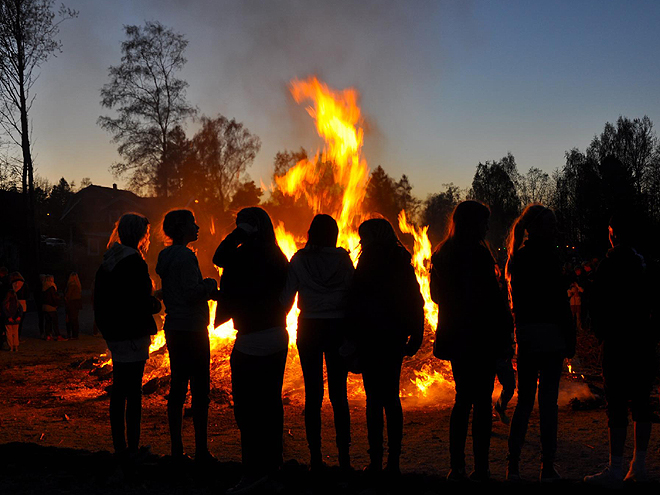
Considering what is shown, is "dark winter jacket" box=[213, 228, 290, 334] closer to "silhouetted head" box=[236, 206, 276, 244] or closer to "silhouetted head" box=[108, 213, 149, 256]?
"silhouetted head" box=[236, 206, 276, 244]

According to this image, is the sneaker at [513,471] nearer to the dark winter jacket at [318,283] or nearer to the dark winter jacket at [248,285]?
the dark winter jacket at [318,283]

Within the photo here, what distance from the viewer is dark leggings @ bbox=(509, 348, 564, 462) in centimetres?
438

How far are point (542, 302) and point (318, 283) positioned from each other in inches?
67.3

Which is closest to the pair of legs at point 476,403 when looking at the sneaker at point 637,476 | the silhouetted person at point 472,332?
Result: the silhouetted person at point 472,332

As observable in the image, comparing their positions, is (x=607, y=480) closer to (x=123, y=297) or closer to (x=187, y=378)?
(x=187, y=378)

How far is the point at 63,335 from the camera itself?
56.7 ft

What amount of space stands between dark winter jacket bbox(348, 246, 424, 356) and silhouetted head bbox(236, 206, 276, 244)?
0.76 metres

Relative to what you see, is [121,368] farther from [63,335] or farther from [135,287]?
[63,335]

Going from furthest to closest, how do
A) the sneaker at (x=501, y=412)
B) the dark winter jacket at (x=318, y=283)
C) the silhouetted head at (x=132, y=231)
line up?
the sneaker at (x=501, y=412) < the silhouetted head at (x=132, y=231) < the dark winter jacket at (x=318, y=283)

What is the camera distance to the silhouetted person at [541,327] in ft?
14.3

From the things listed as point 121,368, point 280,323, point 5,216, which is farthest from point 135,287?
point 5,216

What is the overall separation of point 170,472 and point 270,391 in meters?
1.09

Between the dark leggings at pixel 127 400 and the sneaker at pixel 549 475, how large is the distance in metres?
3.22

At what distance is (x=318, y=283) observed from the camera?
15.2 ft
